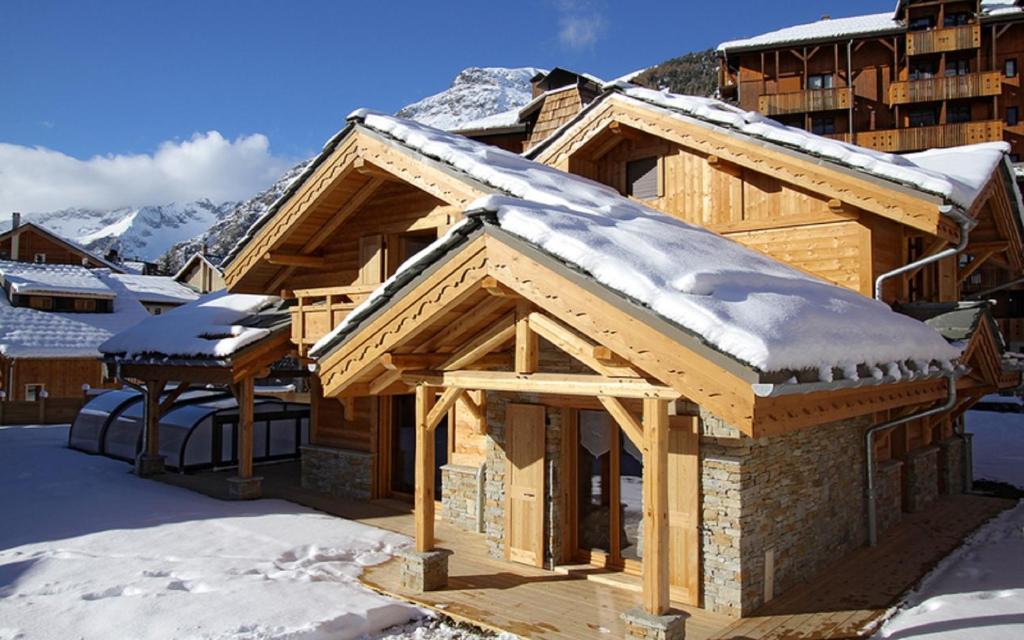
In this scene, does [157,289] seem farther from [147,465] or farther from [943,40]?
[943,40]

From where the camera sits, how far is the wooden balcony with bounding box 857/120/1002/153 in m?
36.2

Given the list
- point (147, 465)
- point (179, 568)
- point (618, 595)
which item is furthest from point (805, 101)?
point (179, 568)

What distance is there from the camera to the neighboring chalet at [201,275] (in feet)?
174

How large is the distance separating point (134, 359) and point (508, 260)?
36.0 feet

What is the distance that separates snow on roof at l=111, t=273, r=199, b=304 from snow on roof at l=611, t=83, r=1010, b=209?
133 feet

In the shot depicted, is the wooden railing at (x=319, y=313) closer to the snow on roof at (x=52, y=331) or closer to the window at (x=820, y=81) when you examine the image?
the snow on roof at (x=52, y=331)

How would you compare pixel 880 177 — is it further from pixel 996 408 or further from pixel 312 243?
pixel 996 408

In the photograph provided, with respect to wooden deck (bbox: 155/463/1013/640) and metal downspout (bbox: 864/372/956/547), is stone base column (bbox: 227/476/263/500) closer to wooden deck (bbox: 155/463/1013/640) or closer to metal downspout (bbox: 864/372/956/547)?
wooden deck (bbox: 155/463/1013/640)

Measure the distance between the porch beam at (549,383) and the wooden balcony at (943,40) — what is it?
4046 centimetres

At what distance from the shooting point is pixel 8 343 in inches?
1224

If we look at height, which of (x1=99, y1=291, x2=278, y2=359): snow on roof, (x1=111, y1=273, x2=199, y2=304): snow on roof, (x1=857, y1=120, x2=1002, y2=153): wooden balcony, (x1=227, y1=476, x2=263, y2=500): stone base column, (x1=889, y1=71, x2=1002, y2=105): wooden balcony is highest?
(x1=889, y1=71, x2=1002, y2=105): wooden balcony

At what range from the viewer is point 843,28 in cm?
4112

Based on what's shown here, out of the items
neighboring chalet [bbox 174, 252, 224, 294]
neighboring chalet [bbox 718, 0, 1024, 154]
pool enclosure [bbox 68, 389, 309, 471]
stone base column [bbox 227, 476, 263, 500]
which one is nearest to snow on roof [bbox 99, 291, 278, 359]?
pool enclosure [bbox 68, 389, 309, 471]

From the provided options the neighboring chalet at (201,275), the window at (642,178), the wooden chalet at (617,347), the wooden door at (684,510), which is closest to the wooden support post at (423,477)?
the wooden chalet at (617,347)
